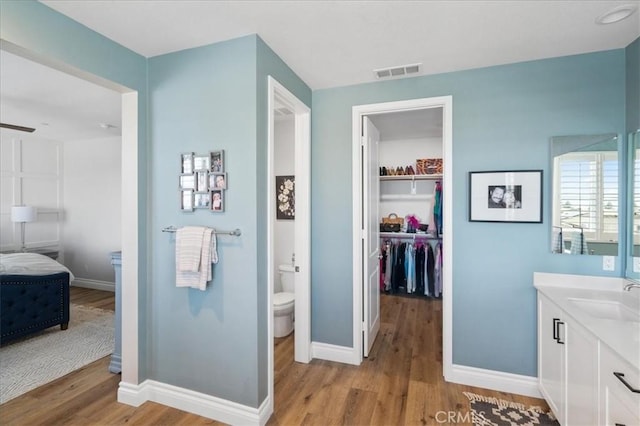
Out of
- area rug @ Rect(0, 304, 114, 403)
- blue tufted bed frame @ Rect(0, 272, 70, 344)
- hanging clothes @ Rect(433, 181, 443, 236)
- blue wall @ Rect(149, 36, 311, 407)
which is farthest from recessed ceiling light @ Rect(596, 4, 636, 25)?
blue tufted bed frame @ Rect(0, 272, 70, 344)

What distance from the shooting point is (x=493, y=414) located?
2049 mm

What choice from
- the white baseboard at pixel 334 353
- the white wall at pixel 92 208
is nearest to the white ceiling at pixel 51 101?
the white wall at pixel 92 208

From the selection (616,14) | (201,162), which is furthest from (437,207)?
(201,162)

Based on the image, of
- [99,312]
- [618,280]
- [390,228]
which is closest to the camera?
[618,280]

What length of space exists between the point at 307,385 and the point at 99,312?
10.8ft

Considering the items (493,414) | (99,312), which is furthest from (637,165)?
(99,312)

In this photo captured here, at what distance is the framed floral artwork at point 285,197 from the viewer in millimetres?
4025

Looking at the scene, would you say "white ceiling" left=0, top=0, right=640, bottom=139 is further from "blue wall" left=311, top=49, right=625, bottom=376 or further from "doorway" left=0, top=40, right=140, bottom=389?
"doorway" left=0, top=40, right=140, bottom=389

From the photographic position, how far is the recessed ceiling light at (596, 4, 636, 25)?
1.64 metres

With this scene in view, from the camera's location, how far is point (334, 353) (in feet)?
9.19

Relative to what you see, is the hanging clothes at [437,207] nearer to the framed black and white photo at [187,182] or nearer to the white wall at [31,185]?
the framed black and white photo at [187,182]

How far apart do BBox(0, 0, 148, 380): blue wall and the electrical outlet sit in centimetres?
328

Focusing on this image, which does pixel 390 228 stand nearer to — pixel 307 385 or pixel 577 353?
pixel 307 385

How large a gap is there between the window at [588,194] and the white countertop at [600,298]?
307 millimetres
